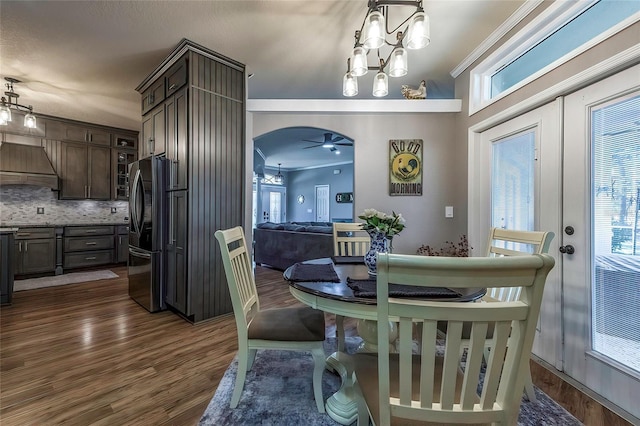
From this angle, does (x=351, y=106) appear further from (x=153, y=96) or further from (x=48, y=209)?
(x=48, y=209)

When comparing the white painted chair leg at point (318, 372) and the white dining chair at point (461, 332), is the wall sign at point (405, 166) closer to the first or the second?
the white painted chair leg at point (318, 372)

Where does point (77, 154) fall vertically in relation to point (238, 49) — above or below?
below

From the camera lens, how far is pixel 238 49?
111 inches

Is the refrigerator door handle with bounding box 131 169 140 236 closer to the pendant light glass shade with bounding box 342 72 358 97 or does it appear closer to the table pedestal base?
the pendant light glass shade with bounding box 342 72 358 97

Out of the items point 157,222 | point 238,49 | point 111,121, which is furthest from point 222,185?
point 111,121

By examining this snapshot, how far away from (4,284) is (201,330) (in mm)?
2557

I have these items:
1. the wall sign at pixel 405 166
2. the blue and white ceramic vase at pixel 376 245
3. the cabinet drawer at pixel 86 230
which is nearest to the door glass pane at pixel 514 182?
the wall sign at pixel 405 166

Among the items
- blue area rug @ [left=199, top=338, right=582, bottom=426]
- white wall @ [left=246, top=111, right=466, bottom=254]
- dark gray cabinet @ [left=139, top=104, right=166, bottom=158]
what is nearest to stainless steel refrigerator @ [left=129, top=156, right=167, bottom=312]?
dark gray cabinet @ [left=139, top=104, right=166, bottom=158]

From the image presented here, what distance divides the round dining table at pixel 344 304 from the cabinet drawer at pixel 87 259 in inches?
205

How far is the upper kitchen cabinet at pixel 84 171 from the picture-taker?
4.94 meters

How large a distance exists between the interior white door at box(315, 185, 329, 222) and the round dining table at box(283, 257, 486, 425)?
8.02 m

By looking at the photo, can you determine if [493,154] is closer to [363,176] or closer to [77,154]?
[363,176]

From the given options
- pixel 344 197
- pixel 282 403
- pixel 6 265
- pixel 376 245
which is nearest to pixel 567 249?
pixel 376 245

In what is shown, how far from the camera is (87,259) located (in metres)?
5.01
